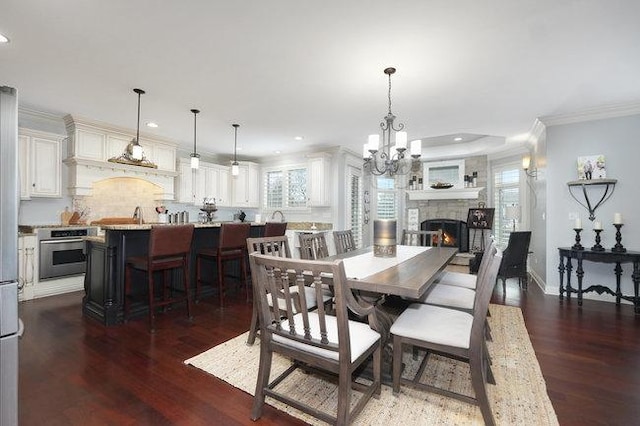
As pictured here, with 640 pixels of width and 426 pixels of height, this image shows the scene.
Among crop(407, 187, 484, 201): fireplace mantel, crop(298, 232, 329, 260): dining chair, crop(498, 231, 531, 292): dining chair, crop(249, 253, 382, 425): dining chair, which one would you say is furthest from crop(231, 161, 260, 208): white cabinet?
crop(249, 253, 382, 425): dining chair

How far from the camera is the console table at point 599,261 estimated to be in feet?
11.4

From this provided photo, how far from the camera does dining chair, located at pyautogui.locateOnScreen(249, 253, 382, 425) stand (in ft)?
4.46

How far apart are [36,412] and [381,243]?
2557 mm

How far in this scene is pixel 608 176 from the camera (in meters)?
3.85

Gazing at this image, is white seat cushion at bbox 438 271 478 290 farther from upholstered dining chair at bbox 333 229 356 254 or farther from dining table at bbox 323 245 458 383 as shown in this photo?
upholstered dining chair at bbox 333 229 356 254

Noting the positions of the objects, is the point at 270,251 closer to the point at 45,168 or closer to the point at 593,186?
the point at 45,168

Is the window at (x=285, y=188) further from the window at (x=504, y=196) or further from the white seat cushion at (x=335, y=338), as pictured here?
the white seat cushion at (x=335, y=338)

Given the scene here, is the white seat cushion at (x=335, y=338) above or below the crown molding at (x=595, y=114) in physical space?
below

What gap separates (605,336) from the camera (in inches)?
108

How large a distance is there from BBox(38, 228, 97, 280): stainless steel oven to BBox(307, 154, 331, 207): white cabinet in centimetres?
366

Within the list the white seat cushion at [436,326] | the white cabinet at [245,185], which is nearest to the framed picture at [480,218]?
the white cabinet at [245,185]

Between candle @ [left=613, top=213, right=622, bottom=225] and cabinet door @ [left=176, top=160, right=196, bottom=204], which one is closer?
candle @ [left=613, top=213, right=622, bottom=225]

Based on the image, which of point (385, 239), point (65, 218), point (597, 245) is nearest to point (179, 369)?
point (385, 239)

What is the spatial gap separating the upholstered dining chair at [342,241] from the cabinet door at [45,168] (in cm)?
405
